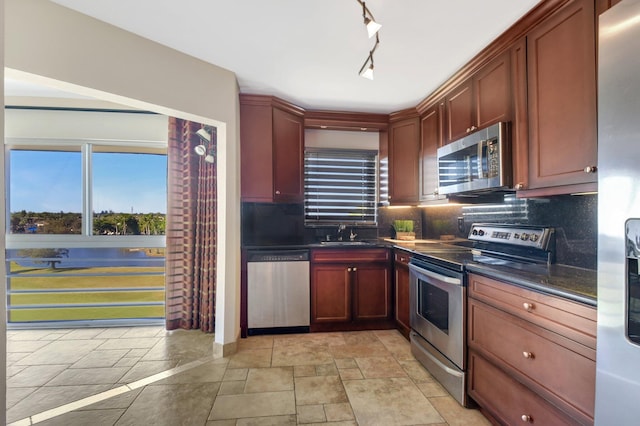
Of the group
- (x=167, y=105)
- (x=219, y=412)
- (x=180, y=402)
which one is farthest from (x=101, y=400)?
(x=167, y=105)

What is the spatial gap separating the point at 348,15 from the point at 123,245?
3233mm

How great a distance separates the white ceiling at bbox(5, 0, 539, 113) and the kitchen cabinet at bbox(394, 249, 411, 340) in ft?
5.77

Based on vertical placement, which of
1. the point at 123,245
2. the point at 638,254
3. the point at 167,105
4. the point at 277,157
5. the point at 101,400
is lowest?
the point at 101,400

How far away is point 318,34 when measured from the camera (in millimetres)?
1811

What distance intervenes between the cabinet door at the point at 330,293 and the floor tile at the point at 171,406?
3.98ft

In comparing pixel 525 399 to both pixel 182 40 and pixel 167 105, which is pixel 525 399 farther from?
pixel 182 40

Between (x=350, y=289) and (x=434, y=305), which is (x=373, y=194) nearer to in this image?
(x=350, y=289)

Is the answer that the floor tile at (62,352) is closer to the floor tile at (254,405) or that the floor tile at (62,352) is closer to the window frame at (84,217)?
Result: the window frame at (84,217)

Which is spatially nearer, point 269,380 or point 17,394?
point 17,394

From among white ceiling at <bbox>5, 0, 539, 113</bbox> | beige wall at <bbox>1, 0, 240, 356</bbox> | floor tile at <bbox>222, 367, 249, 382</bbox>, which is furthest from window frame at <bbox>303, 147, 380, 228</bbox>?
floor tile at <bbox>222, 367, 249, 382</bbox>

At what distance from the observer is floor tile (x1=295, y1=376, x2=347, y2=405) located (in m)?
1.78

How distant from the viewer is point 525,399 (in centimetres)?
131

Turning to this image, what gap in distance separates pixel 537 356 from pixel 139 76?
119 inches

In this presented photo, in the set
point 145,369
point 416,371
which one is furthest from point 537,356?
point 145,369
